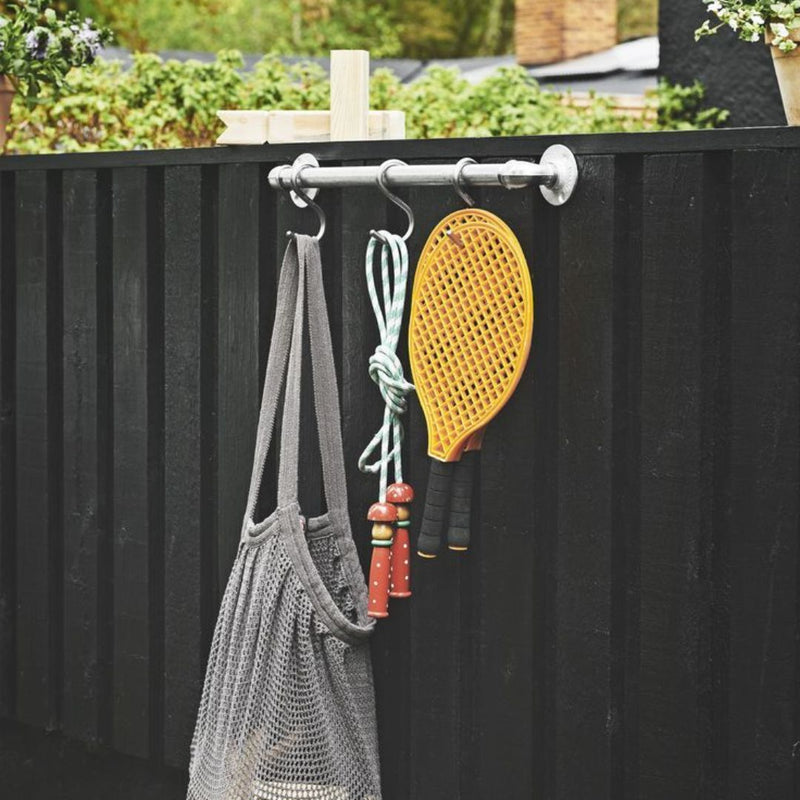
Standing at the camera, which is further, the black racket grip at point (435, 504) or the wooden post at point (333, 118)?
the wooden post at point (333, 118)

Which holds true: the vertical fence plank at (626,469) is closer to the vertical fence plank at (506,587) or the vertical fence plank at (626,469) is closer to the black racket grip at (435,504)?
the vertical fence plank at (506,587)

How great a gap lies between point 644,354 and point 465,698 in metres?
0.72

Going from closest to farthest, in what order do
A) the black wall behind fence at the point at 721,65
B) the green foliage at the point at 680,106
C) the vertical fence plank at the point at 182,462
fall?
the vertical fence plank at the point at 182,462 → the black wall behind fence at the point at 721,65 → the green foliage at the point at 680,106

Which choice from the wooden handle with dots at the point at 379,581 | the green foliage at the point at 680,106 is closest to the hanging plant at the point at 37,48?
the wooden handle with dots at the point at 379,581

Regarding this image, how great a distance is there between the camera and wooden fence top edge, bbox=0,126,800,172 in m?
2.04

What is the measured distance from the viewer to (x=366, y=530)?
100 inches

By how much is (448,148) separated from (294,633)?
2.96ft

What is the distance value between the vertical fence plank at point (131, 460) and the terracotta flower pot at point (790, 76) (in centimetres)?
132

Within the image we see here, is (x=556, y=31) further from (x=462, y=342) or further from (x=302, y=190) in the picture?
(x=462, y=342)

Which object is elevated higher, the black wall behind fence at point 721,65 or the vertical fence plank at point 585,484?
the black wall behind fence at point 721,65

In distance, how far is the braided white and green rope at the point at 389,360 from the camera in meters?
2.38

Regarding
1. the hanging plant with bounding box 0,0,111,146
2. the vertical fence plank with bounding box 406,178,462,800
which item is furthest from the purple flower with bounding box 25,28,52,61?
the vertical fence plank with bounding box 406,178,462,800

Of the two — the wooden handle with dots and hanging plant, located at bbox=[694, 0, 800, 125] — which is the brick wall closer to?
hanging plant, located at bbox=[694, 0, 800, 125]

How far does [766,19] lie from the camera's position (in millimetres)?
2289
